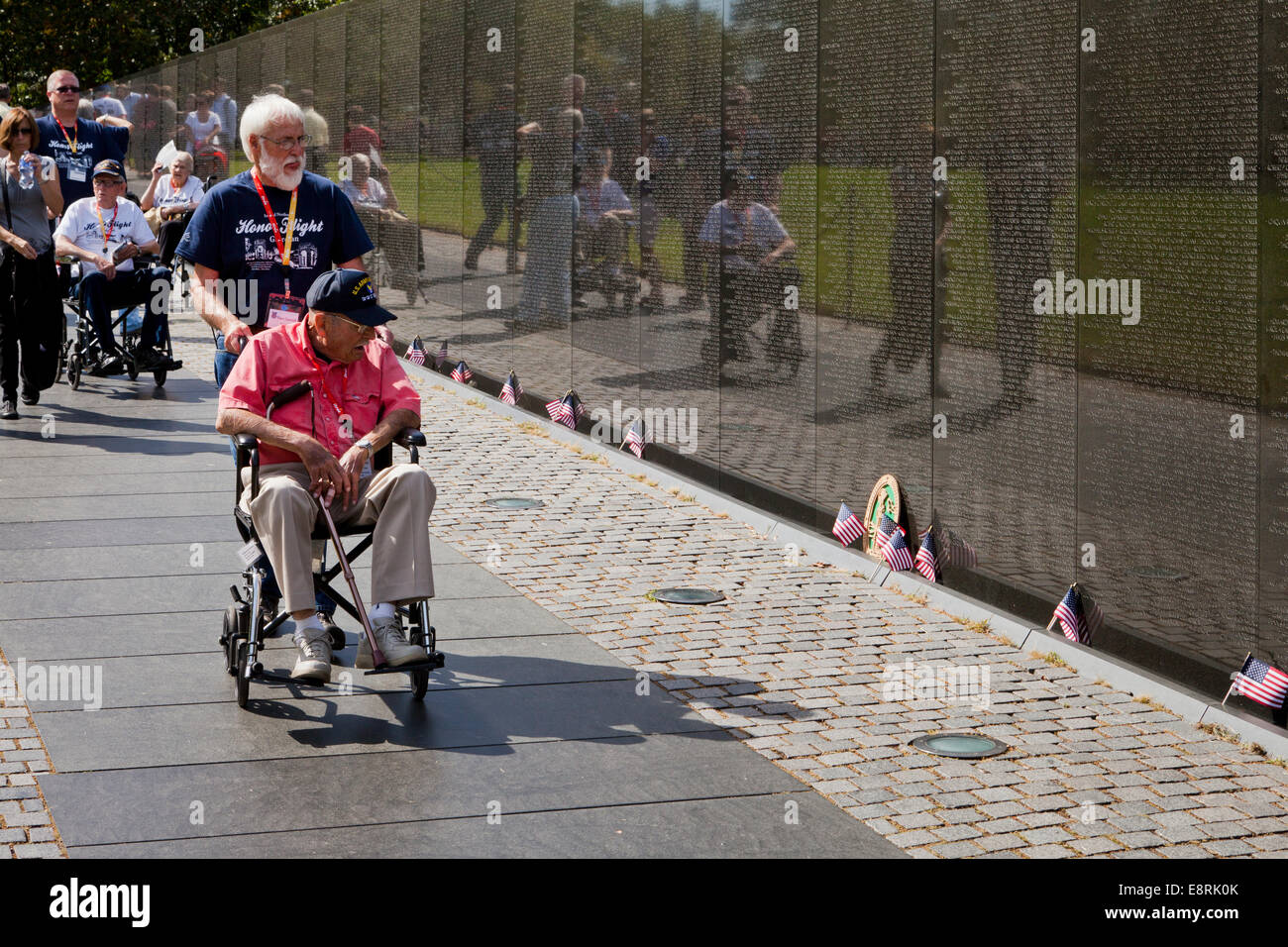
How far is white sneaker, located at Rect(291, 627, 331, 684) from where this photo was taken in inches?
240

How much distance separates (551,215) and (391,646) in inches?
305

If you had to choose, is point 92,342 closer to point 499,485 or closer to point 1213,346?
point 499,485

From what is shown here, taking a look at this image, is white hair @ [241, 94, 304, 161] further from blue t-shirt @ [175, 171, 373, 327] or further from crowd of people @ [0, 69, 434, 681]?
blue t-shirt @ [175, 171, 373, 327]

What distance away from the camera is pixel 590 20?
1266 centimetres

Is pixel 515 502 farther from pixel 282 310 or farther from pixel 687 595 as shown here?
pixel 282 310

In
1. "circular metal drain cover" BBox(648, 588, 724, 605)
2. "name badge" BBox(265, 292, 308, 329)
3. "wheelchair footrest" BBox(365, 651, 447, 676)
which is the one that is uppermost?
"name badge" BBox(265, 292, 308, 329)

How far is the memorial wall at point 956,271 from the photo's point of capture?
6.32 m

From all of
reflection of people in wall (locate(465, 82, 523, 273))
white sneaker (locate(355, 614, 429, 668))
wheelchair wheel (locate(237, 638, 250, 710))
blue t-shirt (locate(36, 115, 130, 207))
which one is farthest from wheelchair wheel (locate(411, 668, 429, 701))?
blue t-shirt (locate(36, 115, 130, 207))

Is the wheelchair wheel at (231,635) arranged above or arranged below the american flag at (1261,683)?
above

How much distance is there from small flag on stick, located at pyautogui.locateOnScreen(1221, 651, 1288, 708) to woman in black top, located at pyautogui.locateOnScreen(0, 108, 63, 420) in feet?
29.4

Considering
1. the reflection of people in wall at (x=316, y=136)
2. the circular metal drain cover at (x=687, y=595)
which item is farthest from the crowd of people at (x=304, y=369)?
the reflection of people in wall at (x=316, y=136)

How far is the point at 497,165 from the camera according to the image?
1469cm

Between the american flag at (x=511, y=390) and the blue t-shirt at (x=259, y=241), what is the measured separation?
693 cm

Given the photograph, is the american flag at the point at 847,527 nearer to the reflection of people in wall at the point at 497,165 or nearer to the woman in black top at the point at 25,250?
the reflection of people in wall at the point at 497,165
